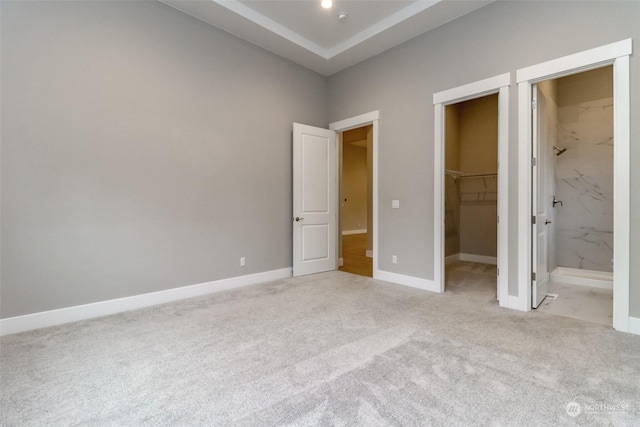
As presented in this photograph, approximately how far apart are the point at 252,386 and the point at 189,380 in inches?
→ 16.4

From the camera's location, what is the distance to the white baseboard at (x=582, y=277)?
3902 mm

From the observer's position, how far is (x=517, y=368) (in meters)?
1.94

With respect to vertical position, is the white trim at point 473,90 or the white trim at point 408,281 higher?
the white trim at point 473,90

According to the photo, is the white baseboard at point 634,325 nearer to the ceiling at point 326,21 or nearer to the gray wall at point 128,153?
the ceiling at point 326,21

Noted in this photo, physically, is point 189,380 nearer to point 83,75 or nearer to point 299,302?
point 299,302

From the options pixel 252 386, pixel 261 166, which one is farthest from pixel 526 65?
pixel 252 386

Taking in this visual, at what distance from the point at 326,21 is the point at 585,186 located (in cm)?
442

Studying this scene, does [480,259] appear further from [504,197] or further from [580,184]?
[504,197]

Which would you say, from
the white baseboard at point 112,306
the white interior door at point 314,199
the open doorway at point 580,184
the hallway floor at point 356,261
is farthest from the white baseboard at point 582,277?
the white baseboard at point 112,306

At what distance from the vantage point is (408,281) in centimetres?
400

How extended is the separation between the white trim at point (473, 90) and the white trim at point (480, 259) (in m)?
3.37

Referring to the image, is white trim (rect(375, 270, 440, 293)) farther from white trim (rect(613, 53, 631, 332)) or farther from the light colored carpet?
white trim (rect(613, 53, 631, 332))

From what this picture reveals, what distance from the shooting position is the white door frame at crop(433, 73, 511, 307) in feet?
10.2

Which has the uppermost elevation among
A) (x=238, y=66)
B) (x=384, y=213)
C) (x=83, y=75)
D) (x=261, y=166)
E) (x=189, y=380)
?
(x=238, y=66)
